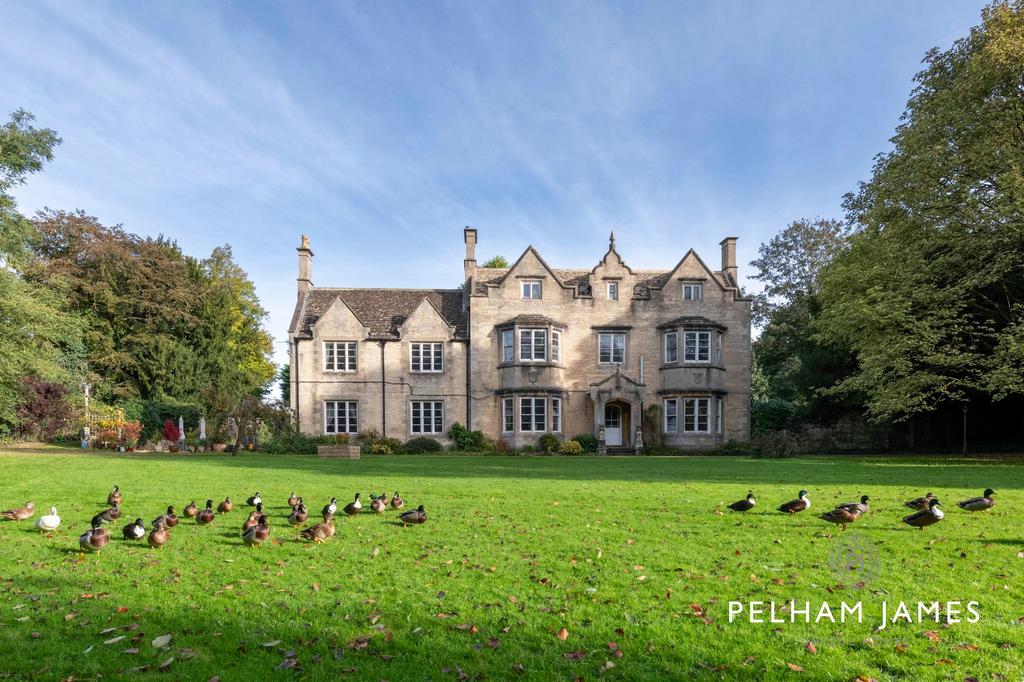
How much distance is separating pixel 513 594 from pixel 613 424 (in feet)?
106

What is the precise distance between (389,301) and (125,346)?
58.9 feet

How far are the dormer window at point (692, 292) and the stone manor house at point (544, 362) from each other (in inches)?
2.5

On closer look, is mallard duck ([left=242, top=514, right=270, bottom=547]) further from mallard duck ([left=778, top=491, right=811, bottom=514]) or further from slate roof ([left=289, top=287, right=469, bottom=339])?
slate roof ([left=289, top=287, right=469, bottom=339])

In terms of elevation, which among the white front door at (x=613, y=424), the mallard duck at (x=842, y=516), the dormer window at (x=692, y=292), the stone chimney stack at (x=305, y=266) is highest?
the stone chimney stack at (x=305, y=266)

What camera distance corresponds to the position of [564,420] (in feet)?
123

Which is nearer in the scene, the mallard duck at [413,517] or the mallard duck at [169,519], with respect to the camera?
the mallard duck at [169,519]

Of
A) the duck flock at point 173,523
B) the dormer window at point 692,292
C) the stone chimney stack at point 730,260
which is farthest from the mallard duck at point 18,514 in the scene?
the stone chimney stack at point 730,260

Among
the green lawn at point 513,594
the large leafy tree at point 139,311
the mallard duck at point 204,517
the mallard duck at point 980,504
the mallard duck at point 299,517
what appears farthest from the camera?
the large leafy tree at point 139,311

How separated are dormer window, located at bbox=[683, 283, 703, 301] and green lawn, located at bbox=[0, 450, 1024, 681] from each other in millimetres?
26653

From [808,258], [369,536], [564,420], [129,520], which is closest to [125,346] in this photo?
[564,420]

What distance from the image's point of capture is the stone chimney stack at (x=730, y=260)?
39500mm

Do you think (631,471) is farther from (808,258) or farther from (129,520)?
(808,258)

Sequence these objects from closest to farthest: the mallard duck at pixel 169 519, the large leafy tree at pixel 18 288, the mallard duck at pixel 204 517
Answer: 1. the mallard duck at pixel 169 519
2. the mallard duck at pixel 204 517
3. the large leafy tree at pixel 18 288

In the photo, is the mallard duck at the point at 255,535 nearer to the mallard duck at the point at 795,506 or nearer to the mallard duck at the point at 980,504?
the mallard duck at the point at 795,506
